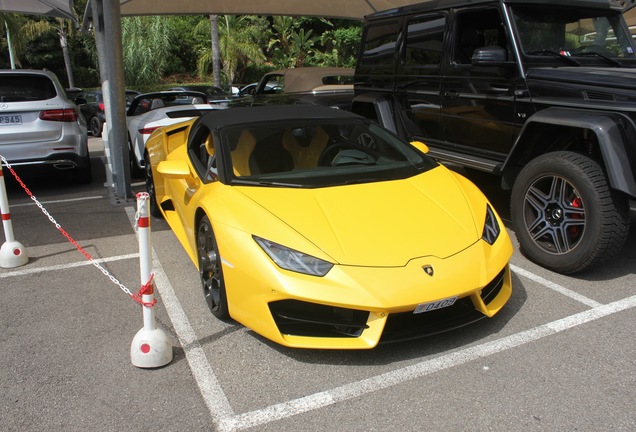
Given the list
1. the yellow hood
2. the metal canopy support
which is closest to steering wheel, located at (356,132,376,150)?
the yellow hood

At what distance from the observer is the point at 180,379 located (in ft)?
9.75

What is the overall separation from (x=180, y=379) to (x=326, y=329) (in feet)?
2.81

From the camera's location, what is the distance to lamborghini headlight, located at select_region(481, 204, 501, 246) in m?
3.40

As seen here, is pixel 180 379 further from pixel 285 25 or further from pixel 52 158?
pixel 285 25

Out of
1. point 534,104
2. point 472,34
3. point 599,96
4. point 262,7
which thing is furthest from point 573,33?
point 262,7

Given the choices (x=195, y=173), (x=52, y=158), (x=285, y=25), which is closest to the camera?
(x=195, y=173)

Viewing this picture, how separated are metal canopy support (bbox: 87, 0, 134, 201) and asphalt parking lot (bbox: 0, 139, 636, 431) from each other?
2.80 metres

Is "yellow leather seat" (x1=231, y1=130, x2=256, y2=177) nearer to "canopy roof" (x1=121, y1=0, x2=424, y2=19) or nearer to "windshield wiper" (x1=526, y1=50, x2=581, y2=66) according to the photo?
"windshield wiper" (x1=526, y1=50, x2=581, y2=66)

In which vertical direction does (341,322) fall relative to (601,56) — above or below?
below

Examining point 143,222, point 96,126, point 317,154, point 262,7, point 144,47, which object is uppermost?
point 144,47

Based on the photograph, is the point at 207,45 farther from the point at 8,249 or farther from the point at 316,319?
the point at 316,319

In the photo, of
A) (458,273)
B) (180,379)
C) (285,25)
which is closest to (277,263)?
(180,379)

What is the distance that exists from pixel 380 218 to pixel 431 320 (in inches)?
27.5

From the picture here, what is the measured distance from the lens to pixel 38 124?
277 inches
